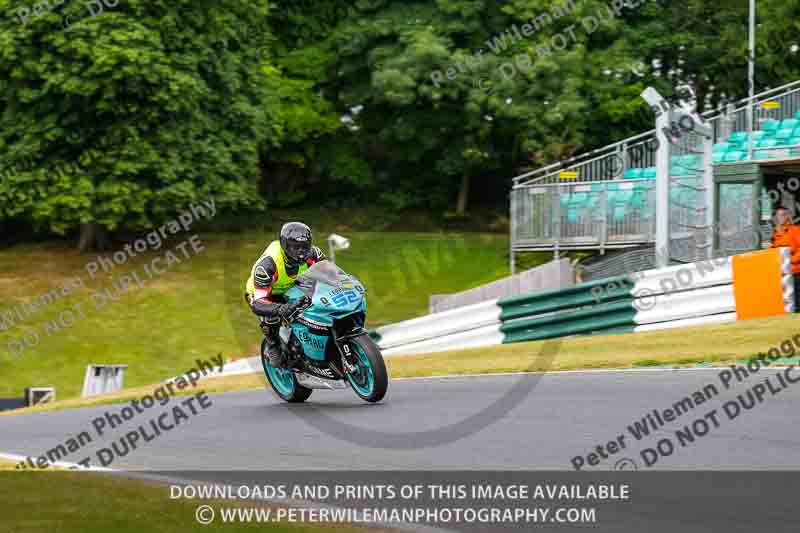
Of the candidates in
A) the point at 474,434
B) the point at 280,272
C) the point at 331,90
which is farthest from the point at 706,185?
the point at 331,90

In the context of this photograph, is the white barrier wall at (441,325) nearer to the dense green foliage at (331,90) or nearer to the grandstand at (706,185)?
the grandstand at (706,185)

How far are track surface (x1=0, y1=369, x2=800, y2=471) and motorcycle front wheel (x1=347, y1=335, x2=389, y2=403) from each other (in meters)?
0.14

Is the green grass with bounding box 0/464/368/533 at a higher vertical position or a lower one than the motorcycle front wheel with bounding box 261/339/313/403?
higher

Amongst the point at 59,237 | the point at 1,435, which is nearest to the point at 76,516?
Answer: the point at 1,435

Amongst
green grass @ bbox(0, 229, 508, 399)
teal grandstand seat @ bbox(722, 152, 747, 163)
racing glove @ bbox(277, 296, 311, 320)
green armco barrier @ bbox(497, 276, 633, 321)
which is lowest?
green grass @ bbox(0, 229, 508, 399)

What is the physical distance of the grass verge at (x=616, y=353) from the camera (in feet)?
43.7

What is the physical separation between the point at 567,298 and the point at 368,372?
25.4 feet

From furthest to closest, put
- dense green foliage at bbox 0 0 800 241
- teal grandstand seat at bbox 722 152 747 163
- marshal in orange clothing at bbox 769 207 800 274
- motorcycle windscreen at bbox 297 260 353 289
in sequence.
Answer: dense green foliage at bbox 0 0 800 241
teal grandstand seat at bbox 722 152 747 163
marshal in orange clothing at bbox 769 207 800 274
motorcycle windscreen at bbox 297 260 353 289

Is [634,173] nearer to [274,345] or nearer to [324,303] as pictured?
[274,345]

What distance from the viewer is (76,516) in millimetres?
6441

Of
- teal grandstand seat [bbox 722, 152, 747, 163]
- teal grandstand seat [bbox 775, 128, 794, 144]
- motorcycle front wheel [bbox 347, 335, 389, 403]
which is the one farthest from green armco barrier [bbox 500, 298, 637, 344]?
motorcycle front wheel [bbox 347, 335, 389, 403]


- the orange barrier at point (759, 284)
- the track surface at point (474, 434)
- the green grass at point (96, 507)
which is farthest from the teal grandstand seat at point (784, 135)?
the green grass at point (96, 507)

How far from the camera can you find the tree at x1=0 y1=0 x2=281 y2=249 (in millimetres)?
35156

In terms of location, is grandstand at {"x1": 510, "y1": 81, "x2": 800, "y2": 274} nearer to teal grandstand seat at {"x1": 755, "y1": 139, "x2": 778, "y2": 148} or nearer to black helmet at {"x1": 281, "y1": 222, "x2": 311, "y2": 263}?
teal grandstand seat at {"x1": 755, "y1": 139, "x2": 778, "y2": 148}
